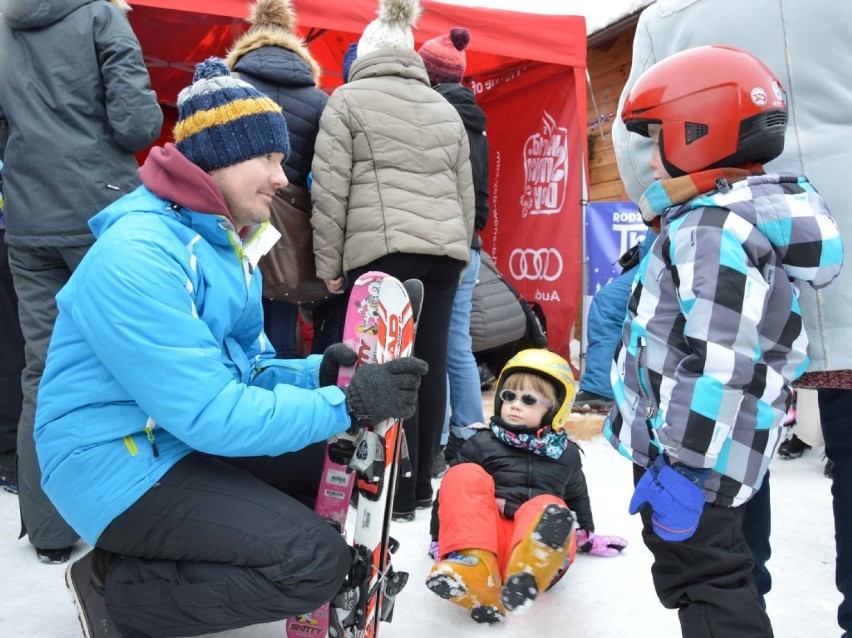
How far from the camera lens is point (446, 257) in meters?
2.82

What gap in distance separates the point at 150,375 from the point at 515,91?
5237 mm

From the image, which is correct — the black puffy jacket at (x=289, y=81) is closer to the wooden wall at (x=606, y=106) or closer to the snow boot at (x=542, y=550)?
the snow boot at (x=542, y=550)

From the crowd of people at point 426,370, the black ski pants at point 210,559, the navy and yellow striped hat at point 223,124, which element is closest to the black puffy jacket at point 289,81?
the crowd of people at point 426,370

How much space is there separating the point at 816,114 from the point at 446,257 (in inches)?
56.3

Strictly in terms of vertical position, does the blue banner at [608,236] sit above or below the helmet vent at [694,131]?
below

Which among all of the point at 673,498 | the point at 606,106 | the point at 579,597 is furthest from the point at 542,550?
the point at 606,106

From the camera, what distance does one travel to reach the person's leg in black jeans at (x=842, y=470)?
1655 millimetres

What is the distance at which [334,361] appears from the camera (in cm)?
→ 193

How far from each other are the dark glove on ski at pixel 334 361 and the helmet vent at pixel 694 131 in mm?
952

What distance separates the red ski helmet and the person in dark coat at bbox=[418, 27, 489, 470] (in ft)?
5.56

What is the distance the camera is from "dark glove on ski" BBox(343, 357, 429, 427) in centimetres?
167

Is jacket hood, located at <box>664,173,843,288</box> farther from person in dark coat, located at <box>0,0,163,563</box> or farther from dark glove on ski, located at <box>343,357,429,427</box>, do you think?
person in dark coat, located at <box>0,0,163,563</box>

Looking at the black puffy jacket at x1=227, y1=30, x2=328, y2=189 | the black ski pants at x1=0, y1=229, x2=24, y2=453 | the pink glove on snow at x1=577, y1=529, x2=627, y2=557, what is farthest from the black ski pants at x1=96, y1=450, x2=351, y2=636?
the black ski pants at x1=0, y1=229, x2=24, y2=453

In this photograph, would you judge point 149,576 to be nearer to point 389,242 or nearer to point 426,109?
point 389,242
